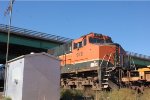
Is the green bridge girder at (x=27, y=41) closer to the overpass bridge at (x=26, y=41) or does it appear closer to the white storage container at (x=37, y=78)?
the overpass bridge at (x=26, y=41)

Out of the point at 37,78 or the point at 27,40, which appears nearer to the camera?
the point at 37,78

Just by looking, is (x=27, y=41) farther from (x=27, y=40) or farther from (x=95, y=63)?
(x=95, y=63)

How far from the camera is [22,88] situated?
524 inches

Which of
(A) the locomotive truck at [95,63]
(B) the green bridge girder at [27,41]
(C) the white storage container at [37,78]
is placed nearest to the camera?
(C) the white storage container at [37,78]

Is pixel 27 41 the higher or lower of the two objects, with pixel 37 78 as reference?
higher

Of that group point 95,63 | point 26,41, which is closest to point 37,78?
point 95,63

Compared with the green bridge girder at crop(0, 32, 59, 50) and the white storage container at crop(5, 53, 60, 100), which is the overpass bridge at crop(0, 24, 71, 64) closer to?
the green bridge girder at crop(0, 32, 59, 50)

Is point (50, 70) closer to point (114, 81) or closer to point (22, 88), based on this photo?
point (22, 88)

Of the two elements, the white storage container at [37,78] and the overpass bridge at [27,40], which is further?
the overpass bridge at [27,40]

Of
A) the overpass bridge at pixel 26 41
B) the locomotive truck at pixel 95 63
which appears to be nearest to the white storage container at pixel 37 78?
the locomotive truck at pixel 95 63

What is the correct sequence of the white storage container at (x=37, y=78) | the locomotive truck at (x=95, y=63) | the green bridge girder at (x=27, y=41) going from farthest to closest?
the green bridge girder at (x=27, y=41) → the locomotive truck at (x=95, y=63) → the white storage container at (x=37, y=78)

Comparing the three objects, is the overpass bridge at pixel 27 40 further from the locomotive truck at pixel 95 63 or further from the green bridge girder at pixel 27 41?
the locomotive truck at pixel 95 63

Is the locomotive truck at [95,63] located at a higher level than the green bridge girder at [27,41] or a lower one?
lower

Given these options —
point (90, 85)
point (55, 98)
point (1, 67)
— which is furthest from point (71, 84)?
point (1, 67)
